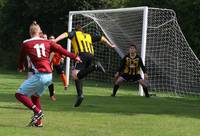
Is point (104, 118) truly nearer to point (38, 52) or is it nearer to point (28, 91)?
point (28, 91)

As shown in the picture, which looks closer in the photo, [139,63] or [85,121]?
[85,121]

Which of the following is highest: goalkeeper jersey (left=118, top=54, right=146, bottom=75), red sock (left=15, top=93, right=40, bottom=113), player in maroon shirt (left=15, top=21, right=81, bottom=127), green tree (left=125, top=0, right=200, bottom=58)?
player in maroon shirt (left=15, top=21, right=81, bottom=127)

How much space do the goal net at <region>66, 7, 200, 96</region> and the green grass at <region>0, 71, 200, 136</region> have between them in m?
6.12

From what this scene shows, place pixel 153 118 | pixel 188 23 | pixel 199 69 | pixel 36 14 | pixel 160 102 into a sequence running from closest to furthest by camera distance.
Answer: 1. pixel 153 118
2. pixel 160 102
3. pixel 199 69
4. pixel 188 23
5. pixel 36 14

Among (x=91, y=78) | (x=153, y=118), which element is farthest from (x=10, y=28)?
(x=153, y=118)

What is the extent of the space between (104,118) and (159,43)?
11581 millimetres

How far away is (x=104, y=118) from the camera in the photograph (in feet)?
40.8

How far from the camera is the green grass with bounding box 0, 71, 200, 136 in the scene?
1034 cm

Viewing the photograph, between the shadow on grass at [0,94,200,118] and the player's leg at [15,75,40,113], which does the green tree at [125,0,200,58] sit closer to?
Answer: the shadow on grass at [0,94,200,118]

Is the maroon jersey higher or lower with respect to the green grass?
higher

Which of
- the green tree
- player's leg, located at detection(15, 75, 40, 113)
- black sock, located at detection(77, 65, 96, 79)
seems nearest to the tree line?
the green tree

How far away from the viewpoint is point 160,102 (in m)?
17.2

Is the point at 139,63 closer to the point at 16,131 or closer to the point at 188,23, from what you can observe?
the point at 16,131

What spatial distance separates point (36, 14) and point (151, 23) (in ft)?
77.4
